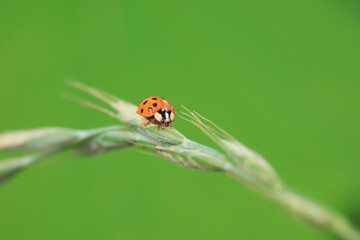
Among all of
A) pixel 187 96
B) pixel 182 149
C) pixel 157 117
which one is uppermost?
pixel 187 96

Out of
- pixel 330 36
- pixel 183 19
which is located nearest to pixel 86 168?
pixel 183 19

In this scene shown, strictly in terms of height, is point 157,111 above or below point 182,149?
above

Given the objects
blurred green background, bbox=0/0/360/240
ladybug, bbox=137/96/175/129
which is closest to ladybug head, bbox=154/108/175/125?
ladybug, bbox=137/96/175/129

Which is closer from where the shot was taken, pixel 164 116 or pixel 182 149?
pixel 182 149

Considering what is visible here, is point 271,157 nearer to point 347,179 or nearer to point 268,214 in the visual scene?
point 268,214

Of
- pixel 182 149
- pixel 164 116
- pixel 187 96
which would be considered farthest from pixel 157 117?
pixel 187 96

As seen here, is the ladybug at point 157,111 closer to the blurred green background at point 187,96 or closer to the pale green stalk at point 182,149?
the pale green stalk at point 182,149

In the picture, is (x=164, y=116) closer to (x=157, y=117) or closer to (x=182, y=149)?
(x=157, y=117)

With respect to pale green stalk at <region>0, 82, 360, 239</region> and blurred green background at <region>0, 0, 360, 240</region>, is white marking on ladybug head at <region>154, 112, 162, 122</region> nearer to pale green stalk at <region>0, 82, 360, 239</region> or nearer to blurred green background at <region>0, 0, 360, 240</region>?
pale green stalk at <region>0, 82, 360, 239</region>
